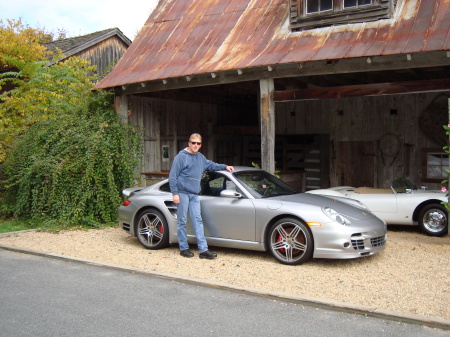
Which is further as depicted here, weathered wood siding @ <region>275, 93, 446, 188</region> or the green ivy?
weathered wood siding @ <region>275, 93, 446, 188</region>

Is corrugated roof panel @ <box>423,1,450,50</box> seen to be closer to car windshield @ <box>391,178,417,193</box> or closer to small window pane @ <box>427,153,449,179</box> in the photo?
car windshield @ <box>391,178,417,193</box>

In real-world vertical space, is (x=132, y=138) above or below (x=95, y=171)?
above

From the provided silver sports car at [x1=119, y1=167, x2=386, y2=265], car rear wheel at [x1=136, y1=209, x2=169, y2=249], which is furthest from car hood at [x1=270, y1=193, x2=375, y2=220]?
Answer: car rear wheel at [x1=136, y1=209, x2=169, y2=249]

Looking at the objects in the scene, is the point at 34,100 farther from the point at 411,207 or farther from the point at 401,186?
the point at 411,207

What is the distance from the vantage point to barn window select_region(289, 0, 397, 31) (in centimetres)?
996

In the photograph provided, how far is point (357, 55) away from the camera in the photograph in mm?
8805

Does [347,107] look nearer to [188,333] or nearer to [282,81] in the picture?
[282,81]

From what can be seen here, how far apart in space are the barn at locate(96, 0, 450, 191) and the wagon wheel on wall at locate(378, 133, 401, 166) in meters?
0.03

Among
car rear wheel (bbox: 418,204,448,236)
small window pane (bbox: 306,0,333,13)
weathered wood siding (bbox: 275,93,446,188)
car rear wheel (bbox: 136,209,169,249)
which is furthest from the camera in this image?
weathered wood siding (bbox: 275,93,446,188)

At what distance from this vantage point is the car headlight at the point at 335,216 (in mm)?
6656

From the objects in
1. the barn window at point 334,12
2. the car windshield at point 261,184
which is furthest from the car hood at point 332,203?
the barn window at point 334,12

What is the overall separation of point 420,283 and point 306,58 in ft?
16.4

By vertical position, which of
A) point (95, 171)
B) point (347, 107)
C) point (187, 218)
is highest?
point (347, 107)

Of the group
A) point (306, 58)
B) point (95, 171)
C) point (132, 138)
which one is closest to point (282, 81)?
point (306, 58)
